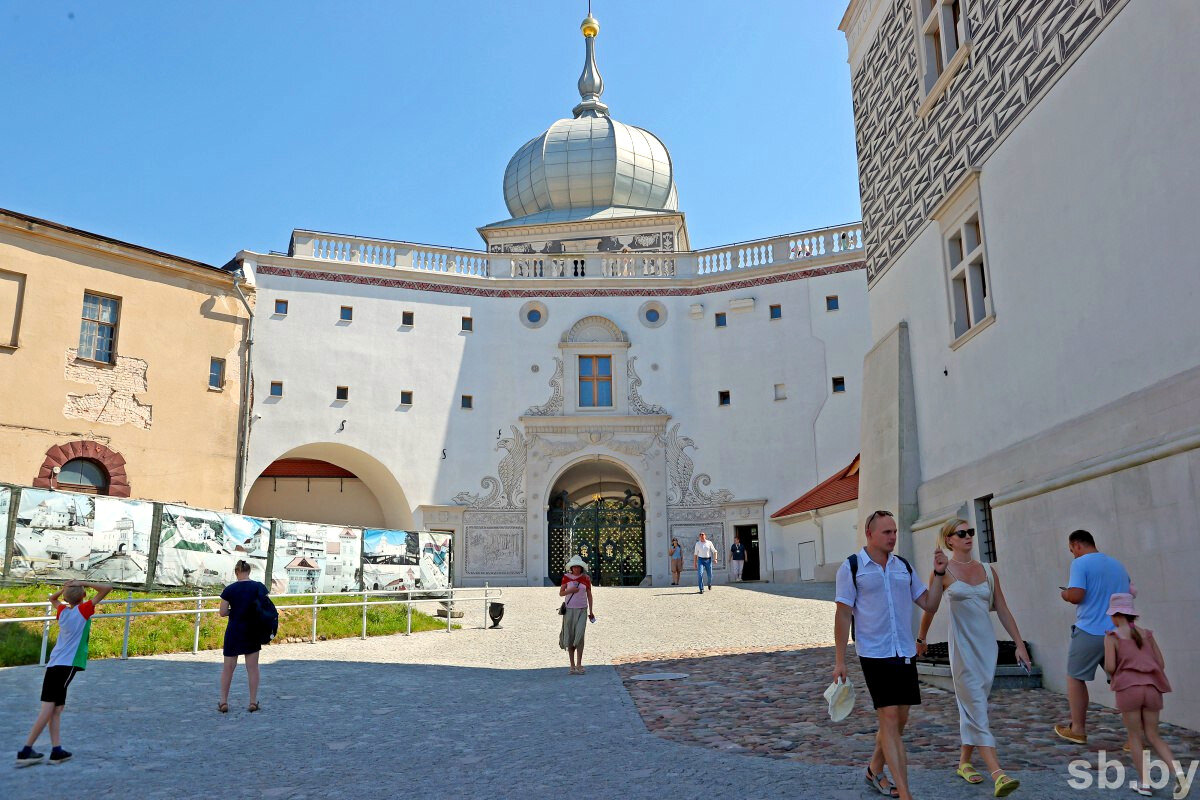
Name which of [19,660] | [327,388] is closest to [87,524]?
[19,660]

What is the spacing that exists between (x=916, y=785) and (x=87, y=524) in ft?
46.8

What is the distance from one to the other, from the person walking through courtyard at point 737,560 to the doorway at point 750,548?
51.2 inches

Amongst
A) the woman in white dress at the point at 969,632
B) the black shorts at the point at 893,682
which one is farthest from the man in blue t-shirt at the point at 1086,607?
the black shorts at the point at 893,682

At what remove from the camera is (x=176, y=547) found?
16672 mm

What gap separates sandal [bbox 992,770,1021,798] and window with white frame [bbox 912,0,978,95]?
29.8 ft

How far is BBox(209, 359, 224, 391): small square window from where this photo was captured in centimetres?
2534

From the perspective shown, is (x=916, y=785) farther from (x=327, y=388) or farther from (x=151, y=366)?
(x=327, y=388)

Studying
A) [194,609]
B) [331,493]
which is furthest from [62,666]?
[331,493]

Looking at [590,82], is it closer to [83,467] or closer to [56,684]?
[83,467]

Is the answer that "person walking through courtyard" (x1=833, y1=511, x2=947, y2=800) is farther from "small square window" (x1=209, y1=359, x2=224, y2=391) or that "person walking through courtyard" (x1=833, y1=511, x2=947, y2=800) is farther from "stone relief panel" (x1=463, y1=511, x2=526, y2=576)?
"stone relief panel" (x1=463, y1=511, x2=526, y2=576)

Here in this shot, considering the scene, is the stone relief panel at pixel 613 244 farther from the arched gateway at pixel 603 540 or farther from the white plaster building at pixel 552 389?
the arched gateway at pixel 603 540

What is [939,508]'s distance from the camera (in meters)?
12.6

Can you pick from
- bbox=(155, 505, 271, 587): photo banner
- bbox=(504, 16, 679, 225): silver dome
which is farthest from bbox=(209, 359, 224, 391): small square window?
bbox=(504, 16, 679, 225): silver dome
